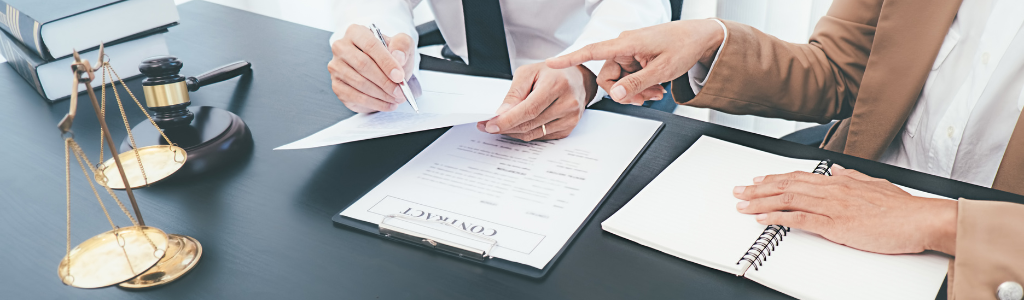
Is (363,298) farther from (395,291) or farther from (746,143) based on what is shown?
(746,143)

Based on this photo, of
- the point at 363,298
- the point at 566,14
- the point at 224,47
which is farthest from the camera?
the point at 566,14

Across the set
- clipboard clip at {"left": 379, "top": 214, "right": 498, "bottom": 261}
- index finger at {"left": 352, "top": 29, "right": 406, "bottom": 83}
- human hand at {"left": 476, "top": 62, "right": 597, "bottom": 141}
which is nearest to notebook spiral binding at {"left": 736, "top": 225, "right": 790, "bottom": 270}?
clipboard clip at {"left": 379, "top": 214, "right": 498, "bottom": 261}

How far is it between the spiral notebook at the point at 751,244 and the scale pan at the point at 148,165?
0.54 m

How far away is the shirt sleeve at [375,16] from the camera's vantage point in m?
1.32

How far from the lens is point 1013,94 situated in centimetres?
101

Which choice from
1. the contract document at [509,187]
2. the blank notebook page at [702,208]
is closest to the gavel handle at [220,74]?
the contract document at [509,187]

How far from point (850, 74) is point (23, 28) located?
5.03 feet

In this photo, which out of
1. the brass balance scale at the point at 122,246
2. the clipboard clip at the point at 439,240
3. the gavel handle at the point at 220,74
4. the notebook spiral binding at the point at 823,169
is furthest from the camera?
the gavel handle at the point at 220,74

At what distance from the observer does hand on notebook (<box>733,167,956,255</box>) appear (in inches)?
25.7

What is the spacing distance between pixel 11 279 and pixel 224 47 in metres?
0.84

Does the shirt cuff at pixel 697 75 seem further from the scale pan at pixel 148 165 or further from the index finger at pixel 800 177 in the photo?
the scale pan at pixel 148 165

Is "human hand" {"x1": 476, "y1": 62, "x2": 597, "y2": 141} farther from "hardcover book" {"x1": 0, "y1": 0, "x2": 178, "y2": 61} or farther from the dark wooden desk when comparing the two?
"hardcover book" {"x1": 0, "y1": 0, "x2": 178, "y2": 61}

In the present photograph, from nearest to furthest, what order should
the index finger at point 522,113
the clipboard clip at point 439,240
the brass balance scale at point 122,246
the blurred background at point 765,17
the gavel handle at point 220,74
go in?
the brass balance scale at point 122,246 → the clipboard clip at point 439,240 → the index finger at point 522,113 → the gavel handle at point 220,74 → the blurred background at point 765,17

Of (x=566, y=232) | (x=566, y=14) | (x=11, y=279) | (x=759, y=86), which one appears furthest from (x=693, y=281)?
(x=566, y=14)
